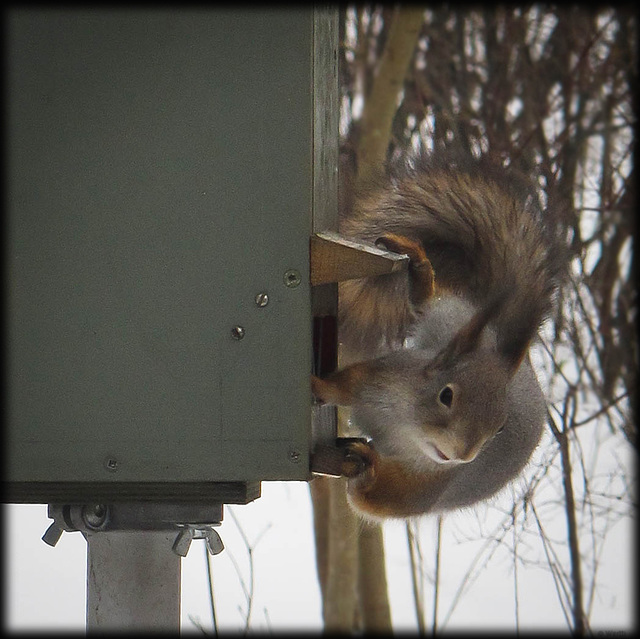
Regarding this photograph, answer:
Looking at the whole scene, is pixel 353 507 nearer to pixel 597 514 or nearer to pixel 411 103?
pixel 597 514

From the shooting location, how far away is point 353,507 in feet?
4.61

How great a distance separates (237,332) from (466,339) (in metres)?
0.39

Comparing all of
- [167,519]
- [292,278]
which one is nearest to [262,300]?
[292,278]

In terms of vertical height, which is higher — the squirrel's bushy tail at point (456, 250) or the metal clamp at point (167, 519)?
the squirrel's bushy tail at point (456, 250)

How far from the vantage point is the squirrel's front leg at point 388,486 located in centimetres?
136

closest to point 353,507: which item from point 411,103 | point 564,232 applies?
point 564,232

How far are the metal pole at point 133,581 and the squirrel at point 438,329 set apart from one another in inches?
10.9

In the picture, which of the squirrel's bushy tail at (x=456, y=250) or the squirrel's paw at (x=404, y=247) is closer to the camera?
the squirrel's paw at (x=404, y=247)

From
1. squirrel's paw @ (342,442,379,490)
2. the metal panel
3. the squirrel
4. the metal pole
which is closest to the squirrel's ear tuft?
the squirrel

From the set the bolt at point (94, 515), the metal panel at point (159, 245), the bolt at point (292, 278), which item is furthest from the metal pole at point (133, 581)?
the bolt at point (292, 278)

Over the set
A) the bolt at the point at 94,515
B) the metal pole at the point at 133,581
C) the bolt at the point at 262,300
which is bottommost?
the metal pole at the point at 133,581

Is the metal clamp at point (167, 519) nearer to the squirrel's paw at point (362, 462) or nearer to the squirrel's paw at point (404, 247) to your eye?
the squirrel's paw at point (362, 462)

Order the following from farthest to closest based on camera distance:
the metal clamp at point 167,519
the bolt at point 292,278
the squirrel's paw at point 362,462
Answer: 1. the squirrel's paw at point 362,462
2. the metal clamp at point 167,519
3. the bolt at point 292,278

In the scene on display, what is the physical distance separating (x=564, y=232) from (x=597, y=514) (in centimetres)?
76
